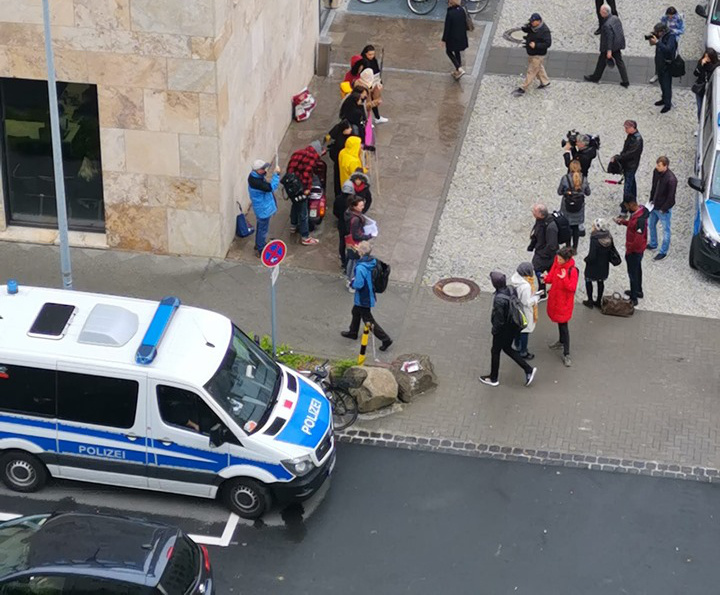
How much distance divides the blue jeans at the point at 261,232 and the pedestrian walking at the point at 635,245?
16.0 ft

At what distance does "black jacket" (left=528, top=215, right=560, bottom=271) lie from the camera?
1636 centimetres

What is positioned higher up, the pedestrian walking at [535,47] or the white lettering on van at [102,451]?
the pedestrian walking at [535,47]

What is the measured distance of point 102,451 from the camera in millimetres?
12555

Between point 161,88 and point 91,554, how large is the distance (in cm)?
756

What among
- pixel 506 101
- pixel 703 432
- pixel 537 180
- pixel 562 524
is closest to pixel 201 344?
pixel 562 524

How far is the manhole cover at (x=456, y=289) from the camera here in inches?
670

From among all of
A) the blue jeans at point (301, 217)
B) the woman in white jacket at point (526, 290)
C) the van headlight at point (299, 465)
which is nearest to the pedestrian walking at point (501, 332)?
the woman in white jacket at point (526, 290)

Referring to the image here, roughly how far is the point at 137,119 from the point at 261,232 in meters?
2.31

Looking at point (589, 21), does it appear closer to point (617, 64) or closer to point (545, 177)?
point (617, 64)

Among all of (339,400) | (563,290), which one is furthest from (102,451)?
(563,290)

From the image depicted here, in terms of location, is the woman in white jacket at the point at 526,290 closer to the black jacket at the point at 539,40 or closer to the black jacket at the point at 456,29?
the black jacket at the point at 539,40

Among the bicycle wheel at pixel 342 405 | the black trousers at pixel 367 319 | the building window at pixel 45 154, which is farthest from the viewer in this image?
the building window at pixel 45 154

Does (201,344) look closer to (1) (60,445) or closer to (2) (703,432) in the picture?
(1) (60,445)

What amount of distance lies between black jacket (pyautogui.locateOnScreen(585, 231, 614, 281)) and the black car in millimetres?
7051
